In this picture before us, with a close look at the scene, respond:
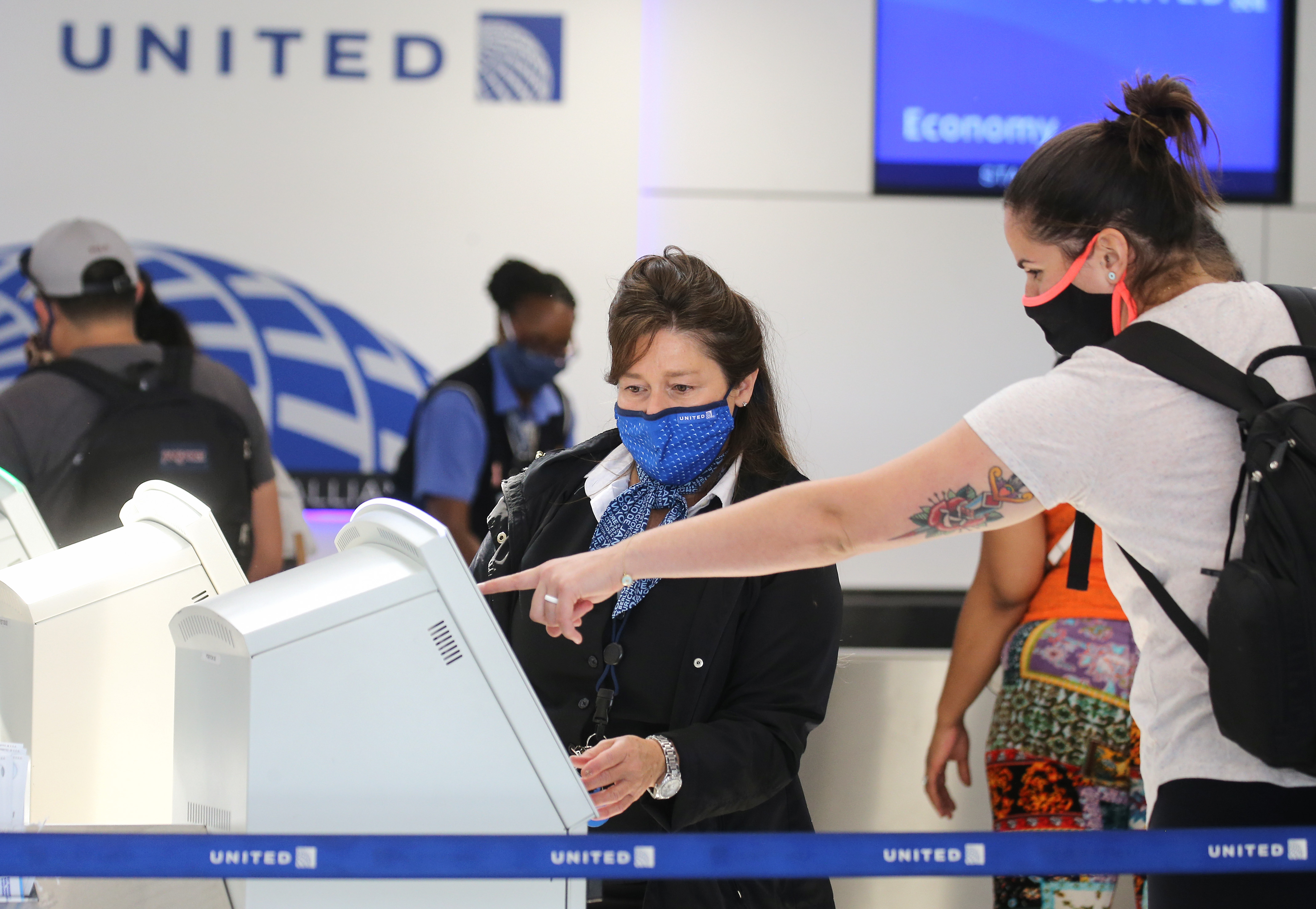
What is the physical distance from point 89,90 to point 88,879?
3.34 metres

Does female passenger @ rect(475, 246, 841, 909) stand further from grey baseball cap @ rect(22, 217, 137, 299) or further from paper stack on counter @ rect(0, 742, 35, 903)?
grey baseball cap @ rect(22, 217, 137, 299)

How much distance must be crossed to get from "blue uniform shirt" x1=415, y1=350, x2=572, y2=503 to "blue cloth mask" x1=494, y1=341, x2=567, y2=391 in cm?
2

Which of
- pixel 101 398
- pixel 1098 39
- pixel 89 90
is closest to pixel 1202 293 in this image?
pixel 101 398

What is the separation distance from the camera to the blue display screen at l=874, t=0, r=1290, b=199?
4172mm

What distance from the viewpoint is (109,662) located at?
5.11 ft

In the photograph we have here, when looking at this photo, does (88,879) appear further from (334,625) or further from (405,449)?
(405,449)

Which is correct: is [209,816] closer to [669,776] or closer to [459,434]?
[669,776]

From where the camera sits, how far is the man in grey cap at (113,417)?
301 cm

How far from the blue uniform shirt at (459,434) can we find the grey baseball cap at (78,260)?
3.44 ft

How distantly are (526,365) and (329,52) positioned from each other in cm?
126

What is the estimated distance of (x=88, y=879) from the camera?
135 centimetres

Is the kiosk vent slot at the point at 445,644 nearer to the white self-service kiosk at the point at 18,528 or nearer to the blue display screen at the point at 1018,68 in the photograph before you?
the white self-service kiosk at the point at 18,528

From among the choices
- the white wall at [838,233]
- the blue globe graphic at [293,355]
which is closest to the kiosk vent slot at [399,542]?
the blue globe graphic at [293,355]

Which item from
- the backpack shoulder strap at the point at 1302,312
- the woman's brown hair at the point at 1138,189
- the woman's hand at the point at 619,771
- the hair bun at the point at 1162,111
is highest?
the hair bun at the point at 1162,111
